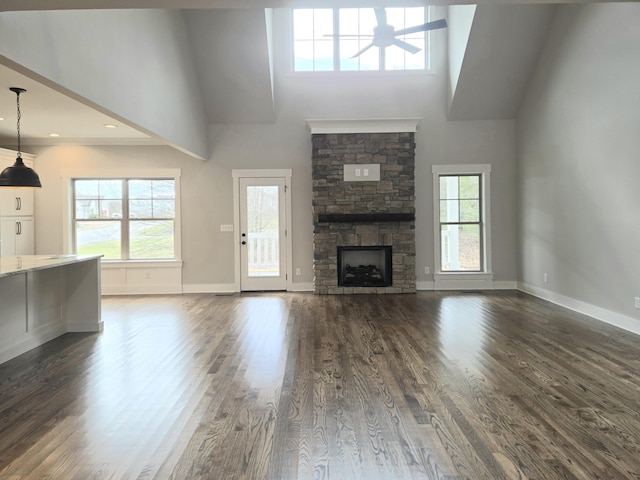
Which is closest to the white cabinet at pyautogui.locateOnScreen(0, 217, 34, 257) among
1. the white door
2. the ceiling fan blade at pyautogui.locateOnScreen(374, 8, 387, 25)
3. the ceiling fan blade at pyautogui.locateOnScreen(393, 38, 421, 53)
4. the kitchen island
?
the kitchen island

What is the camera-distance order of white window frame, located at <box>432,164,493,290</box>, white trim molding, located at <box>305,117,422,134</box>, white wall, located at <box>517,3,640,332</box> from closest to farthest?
white wall, located at <box>517,3,640,332</box> → white trim molding, located at <box>305,117,422,134</box> → white window frame, located at <box>432,164,493,290</box>

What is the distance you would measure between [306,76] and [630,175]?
519 centimetres

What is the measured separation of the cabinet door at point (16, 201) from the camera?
701 cm

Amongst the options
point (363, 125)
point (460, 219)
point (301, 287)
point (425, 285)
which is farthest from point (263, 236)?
point (460, 219)

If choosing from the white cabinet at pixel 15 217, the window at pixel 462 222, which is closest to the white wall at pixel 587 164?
the window at pixel 462 222

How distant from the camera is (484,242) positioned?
7.93m

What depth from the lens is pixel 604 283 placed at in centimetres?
538

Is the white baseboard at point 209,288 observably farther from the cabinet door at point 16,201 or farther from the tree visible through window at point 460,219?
the tree visible through window at point 460,219

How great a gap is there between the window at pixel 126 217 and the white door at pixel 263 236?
1.29m

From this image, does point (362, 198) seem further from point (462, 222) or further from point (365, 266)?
point (462, 222)

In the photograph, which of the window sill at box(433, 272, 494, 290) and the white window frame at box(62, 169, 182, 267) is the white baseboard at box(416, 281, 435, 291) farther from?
the white window frame at box(62, 169, 182, 267)

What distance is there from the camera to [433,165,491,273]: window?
798cm

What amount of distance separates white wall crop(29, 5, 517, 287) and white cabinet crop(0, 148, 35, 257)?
0.27 metres

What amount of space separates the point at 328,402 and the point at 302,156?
5546mm
